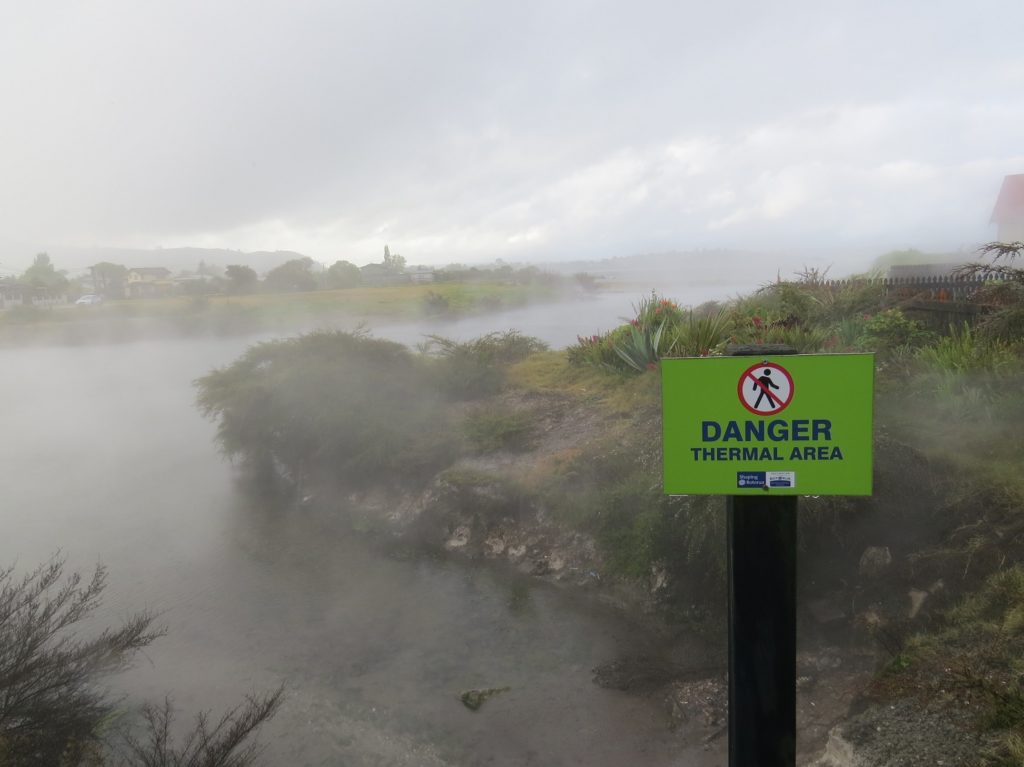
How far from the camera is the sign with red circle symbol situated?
2.03 m

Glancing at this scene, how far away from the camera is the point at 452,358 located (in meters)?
13.4

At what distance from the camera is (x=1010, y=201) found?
67.8 ft

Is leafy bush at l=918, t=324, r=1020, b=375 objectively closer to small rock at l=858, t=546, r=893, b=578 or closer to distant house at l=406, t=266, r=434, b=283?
small rock at l=858, t=546, r=893, b=578

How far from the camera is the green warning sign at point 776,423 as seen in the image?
6.56 ft

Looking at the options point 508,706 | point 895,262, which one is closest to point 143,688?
point 508,706

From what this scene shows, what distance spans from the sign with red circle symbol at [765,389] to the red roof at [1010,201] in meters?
23.0

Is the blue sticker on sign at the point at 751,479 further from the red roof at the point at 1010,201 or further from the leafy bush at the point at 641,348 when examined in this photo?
the red roof at the point at 1010,201

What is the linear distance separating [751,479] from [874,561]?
4674mm

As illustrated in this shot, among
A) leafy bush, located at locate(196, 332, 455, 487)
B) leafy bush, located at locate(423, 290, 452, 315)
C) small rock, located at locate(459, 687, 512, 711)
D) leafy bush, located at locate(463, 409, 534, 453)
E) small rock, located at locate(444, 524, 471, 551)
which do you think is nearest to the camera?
small rock, located at locate(459, 687, 512, 711)

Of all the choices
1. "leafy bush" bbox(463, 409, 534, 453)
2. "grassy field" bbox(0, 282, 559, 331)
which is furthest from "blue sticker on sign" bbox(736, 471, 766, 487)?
"grassy field" bbox(0, 282, 559, 331)

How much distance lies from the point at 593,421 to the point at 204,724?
6367 millimetres

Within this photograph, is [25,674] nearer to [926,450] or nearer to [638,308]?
[926,450]

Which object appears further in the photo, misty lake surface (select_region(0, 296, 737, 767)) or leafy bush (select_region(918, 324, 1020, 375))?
leafy bush (select_region(918, 324, 1020, 375))

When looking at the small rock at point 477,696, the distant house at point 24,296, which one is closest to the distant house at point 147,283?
the distant house at point 24,296
